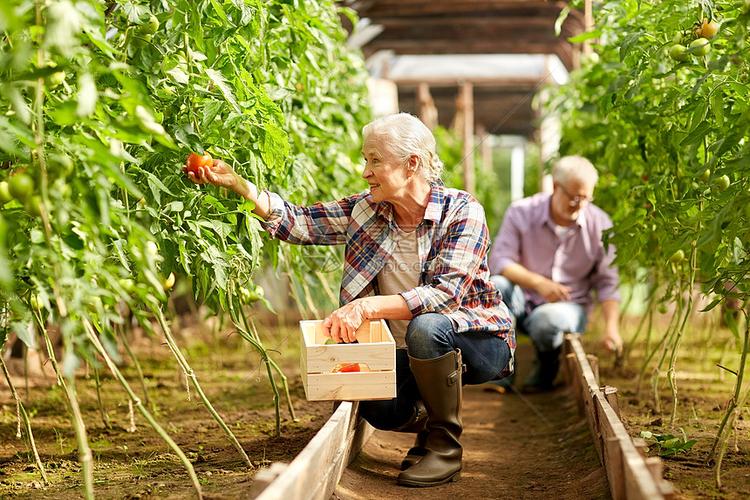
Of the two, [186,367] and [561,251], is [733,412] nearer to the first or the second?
[186,367]

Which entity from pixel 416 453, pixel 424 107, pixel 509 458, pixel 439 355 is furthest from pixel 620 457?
pixel 424 107

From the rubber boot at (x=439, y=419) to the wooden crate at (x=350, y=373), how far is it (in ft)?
0.42

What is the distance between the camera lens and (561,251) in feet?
13.8

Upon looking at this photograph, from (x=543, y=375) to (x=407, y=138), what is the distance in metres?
1.85

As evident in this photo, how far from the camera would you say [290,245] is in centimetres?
316

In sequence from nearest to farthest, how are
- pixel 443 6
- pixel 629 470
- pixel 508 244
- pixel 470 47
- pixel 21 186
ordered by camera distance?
pixel 21 186, pixel 629 470, pixel 508 244, pixel 443 6, pixel 470 47

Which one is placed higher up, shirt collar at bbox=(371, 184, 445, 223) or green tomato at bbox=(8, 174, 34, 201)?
green tomato at bbox=(8, 174, 34, 201)

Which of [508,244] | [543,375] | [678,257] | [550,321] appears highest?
[678,257]

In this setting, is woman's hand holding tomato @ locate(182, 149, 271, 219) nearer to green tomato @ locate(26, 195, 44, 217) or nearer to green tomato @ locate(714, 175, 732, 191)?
green tomato @ locate(26, 195, 44, 217)

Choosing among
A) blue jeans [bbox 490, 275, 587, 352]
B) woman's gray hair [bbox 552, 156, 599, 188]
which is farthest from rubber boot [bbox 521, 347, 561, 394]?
woman's gray hair [bbox 552, 156, 599, 188]

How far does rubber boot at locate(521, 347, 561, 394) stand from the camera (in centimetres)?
411

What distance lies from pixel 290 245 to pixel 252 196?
2.11ft

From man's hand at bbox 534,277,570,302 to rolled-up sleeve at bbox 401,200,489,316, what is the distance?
4.48 ft

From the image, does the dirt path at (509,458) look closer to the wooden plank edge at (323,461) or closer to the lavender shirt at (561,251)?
the wooden plank edge at (323,461)
